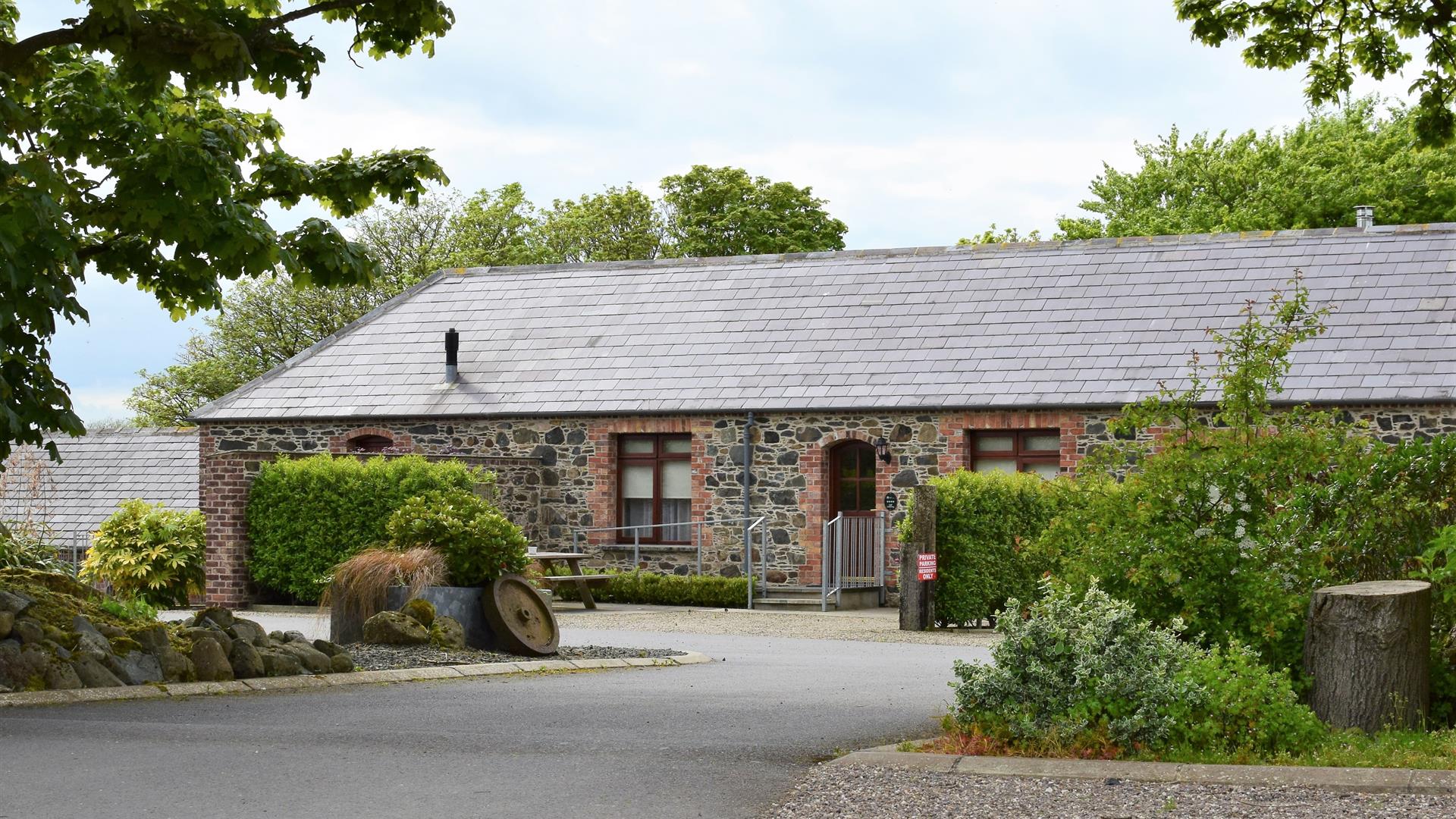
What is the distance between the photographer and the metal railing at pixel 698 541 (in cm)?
2448

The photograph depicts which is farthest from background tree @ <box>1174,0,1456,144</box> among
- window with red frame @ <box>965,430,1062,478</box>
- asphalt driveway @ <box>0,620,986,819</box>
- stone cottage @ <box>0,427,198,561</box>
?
stone cottage @ <box>0,427,198,561</box>

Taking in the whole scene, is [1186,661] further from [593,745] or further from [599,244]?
[599,244]

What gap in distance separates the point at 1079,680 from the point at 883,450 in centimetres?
1624

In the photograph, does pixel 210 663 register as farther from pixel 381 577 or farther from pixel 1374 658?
pixel 1374 658

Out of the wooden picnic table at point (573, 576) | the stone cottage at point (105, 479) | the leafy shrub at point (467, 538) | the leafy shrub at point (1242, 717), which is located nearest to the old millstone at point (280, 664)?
the leafy shrub at point (467, 538)

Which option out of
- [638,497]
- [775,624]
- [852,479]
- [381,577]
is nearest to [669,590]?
[638,497]

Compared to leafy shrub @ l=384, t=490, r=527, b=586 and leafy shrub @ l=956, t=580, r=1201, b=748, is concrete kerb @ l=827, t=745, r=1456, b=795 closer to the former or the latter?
leafy shrub @ l=956, t=580, r=1201, b=748

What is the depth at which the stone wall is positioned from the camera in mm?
23531

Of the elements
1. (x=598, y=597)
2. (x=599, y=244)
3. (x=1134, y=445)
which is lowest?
(x=598, y=597)

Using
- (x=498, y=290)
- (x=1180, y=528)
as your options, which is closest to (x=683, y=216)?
(x=498, y=290)

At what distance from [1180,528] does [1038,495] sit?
35.4 feet

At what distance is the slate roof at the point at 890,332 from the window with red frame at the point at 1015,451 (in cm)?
71

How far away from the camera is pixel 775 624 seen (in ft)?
66.5

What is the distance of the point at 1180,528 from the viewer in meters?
9.13
